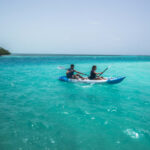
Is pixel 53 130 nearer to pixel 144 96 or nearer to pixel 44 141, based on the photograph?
pixel 44 141

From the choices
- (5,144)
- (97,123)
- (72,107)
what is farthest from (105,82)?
(5,144)

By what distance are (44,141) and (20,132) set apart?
1.30 m

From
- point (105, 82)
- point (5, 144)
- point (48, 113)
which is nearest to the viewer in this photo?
point (5, 144)

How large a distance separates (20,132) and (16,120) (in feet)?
3.75

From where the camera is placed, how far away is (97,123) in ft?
22.0

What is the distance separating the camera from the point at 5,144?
505 centimetres

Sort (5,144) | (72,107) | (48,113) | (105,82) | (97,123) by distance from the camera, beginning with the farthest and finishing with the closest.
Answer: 1. (105,82)
2. (72,107)
3. (48,113)
4. (97,123)
5. (5,144)

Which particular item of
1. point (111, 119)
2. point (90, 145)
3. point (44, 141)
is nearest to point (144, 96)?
point (111, 119)

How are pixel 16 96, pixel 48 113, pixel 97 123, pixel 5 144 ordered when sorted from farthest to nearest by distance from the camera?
pixel 16 96
pixel 48 113
pixel 97 123
pixel 5 144

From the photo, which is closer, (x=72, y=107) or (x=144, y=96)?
(x=72, y=107)

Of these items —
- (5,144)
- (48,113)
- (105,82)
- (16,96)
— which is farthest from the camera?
(105,82)

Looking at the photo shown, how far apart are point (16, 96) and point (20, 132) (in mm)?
5254

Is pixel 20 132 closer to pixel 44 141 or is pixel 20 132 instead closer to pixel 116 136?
pixel 44 141

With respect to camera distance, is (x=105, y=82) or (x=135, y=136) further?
(x=105, y=82)
